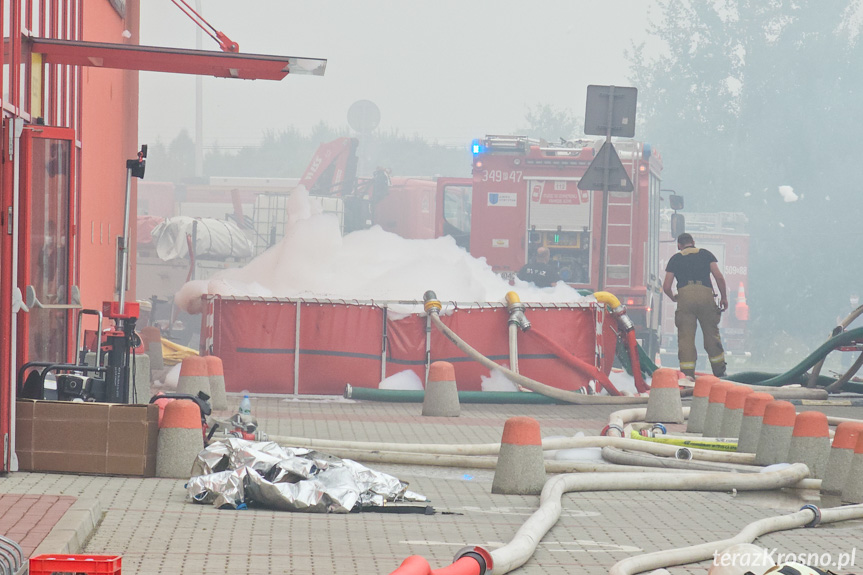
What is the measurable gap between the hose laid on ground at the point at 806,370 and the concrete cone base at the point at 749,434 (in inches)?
183

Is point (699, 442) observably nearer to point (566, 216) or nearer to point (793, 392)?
point (793, 392)

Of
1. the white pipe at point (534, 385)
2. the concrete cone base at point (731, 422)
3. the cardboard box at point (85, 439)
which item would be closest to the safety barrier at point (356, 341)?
the white pipe at point (534, 385)

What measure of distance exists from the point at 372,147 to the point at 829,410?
86251 mm

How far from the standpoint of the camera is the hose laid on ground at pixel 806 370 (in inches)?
595

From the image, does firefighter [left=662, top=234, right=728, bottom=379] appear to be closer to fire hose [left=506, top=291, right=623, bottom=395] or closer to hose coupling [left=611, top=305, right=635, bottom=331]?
hose coupling [left=611, top=305, right=635, bottom=331]

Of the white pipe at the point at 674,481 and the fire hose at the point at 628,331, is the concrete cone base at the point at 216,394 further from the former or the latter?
the white pipe at the point at 674,481

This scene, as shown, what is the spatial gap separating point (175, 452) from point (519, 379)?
6590mm

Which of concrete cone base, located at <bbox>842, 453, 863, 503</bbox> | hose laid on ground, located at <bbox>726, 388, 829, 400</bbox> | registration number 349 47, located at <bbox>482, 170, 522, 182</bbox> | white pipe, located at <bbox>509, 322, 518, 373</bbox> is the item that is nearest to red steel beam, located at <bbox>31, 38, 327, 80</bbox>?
concrete cone base, located at <bbox>842, 453, 863, 503</bbox>

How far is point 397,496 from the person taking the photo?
8078 mm

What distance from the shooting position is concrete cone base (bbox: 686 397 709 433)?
41.4 ft

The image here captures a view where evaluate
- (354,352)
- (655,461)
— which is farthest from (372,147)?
(655,461)

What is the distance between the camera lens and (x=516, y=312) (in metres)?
15.5

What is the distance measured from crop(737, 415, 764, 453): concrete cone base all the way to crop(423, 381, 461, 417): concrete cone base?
151 inches

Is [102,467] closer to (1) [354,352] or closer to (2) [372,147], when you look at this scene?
(1) [354,352]
